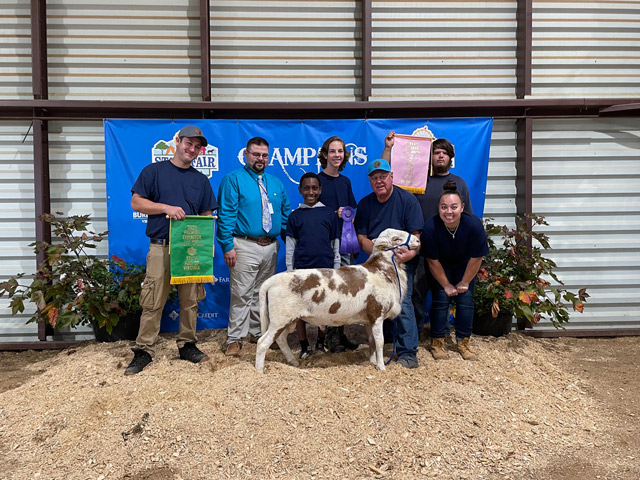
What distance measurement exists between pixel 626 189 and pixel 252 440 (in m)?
6.81

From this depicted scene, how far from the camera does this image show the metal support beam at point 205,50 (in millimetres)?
6566

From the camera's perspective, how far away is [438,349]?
5.29 meters

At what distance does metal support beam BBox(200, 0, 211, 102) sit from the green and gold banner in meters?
2.66

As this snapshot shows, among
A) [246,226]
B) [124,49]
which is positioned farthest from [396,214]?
[124,49]

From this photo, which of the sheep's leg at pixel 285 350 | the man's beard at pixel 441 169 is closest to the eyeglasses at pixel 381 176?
the man's beard at pixel 441 169

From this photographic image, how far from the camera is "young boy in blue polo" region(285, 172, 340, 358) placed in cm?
500

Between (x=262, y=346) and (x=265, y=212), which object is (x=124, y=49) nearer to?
(x=265, y=212)

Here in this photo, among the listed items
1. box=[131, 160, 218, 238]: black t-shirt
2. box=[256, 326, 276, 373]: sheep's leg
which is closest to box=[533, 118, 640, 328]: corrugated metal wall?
box=[256, 326, 276, 373]: sheep's leg

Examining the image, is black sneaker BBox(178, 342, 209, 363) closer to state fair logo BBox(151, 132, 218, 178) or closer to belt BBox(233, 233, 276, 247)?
belt BBox(233, 233, 276, 247)

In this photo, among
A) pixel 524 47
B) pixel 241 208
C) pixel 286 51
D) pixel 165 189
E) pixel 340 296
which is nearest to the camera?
pixel 340 296

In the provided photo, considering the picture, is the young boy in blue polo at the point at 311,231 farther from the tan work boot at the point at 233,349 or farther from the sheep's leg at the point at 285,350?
the tan work boot at the point at 233,349

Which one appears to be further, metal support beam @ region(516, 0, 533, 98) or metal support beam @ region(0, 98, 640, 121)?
metal support beam @ region(516, 0, 533, 98)

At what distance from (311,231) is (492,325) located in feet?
10.1

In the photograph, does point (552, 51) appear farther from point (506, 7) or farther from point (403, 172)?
point (403, 172)
